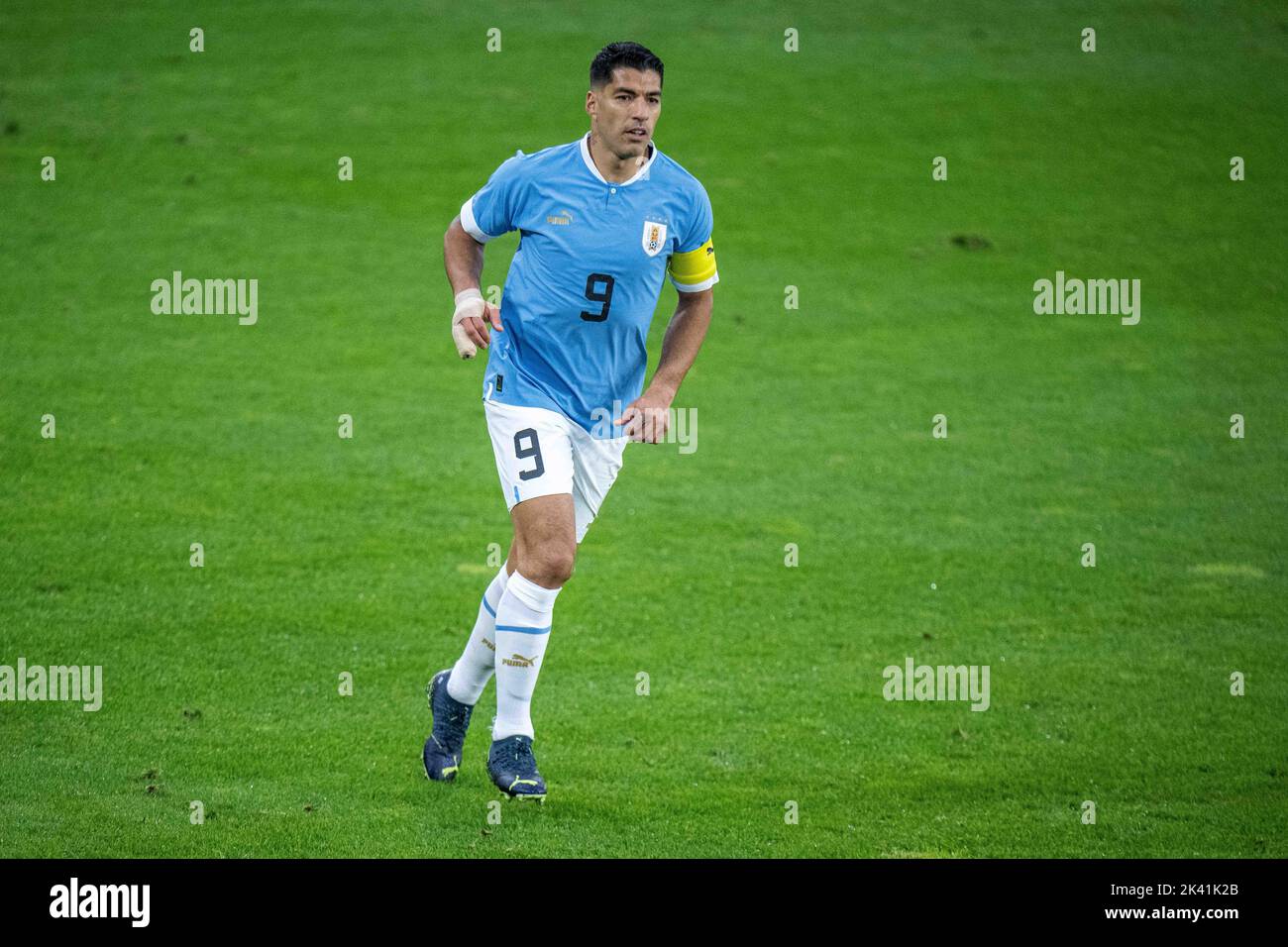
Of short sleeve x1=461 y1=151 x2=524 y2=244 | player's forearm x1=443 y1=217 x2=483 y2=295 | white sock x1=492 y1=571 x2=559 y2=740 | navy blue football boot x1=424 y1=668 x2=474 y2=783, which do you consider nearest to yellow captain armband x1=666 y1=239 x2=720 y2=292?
short sleeve x1=461 y1=151 x2=524 y2=244

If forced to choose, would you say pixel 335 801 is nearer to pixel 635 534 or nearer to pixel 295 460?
pixel 635 534

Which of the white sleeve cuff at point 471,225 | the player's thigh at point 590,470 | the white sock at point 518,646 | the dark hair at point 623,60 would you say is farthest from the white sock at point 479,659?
the dark hair at point 623,60

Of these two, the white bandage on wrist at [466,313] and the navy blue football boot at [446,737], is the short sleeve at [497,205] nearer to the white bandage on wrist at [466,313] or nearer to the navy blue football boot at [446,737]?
the white bandage on wrist at [466,313]

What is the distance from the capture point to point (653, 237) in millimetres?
6012

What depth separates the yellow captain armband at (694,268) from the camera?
622 cm

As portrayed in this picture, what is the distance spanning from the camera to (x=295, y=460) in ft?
33.6

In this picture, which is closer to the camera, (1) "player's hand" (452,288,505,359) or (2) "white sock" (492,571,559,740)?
(1) "player's hand" (452,288,505,359)

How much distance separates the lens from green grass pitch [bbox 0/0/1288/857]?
6289 millimetres

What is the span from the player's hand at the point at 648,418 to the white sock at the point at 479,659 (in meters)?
0.82

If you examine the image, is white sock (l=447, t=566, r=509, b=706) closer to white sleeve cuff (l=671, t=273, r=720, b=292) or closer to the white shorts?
the white shorts

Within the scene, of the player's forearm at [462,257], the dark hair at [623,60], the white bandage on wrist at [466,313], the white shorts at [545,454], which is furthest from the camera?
the player's forearm at [462,257]

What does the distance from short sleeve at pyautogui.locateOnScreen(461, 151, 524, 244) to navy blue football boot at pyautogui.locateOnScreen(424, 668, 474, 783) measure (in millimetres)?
1912

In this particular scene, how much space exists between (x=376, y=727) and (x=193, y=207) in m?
10.3

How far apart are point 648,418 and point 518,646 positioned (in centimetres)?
105
